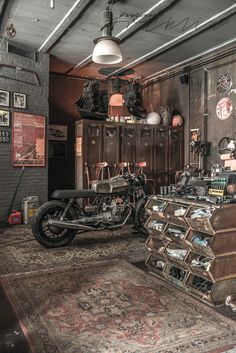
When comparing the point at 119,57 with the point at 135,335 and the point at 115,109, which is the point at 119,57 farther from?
the point at 115,109

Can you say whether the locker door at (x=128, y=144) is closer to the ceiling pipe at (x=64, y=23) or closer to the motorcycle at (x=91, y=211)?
the motorcycle at (x=91, y=211)

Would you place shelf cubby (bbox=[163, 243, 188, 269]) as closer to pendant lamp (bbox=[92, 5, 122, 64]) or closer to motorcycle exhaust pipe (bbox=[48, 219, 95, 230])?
motorcycle exhaust pipe (bbox=[48, 219, 95, 230])

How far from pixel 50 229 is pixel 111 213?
0.97 m

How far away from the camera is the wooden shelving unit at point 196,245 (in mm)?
2737

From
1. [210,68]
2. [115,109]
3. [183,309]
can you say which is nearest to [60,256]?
[183,309]

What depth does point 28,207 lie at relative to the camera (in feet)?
20.9

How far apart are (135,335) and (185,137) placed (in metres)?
6.10

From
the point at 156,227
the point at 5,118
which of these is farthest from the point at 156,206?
the point at 5,118

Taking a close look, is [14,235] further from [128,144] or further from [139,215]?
[128,144]

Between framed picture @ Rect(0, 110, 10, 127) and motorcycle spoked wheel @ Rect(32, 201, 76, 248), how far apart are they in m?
2.48

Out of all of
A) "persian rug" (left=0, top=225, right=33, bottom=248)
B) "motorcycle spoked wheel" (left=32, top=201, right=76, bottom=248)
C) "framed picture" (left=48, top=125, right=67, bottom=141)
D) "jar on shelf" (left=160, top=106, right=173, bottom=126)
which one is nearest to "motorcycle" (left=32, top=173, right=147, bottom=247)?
"motorcycle spoked wheel" (left=32, top=201, right=76, bottom=248)

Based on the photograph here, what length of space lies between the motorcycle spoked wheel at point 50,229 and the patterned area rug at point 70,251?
0.11 m

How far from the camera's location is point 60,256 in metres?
4.18

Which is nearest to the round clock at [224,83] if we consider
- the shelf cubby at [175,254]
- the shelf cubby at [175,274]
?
the shelf cubby at [175,254]
